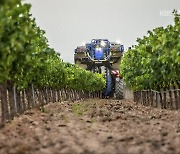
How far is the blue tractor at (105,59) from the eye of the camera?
67.2m

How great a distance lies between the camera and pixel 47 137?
11.2 m

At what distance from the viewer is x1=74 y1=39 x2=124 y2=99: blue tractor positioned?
6725cm

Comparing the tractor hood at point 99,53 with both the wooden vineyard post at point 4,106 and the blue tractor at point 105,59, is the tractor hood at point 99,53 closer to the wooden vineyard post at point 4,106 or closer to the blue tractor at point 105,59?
the blue tractor at point 105,59

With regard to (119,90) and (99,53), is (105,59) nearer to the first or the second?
(99,53)

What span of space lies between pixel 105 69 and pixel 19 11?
61.4 metres

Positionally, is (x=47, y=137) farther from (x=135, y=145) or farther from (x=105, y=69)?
(x=105, y=69)

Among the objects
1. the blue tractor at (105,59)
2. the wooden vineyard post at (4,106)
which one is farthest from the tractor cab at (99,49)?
the wooden vineyard post at (4,106)

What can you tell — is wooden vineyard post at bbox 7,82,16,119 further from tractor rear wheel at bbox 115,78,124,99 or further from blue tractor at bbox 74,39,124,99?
tractor rear wheel at bbox 115,78,124,99

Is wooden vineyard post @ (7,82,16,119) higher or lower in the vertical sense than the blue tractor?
lower

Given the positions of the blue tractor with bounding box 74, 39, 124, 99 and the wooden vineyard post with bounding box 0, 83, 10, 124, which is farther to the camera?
the blue tractor with bounding box 74, 39, 124, 99

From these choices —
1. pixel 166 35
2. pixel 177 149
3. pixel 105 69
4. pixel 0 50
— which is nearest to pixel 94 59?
pixel 105 69

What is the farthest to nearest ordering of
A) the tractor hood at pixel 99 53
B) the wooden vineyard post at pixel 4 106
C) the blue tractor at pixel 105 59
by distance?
the blue tractor at pixel 105 59
the tractor hood at pixel 99 53
the wooden vineyard post at pixel 4 106

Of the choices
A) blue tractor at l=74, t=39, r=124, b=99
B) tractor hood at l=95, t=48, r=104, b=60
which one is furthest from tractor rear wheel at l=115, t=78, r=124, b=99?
tractor hood at l=95, t=48, r=104, b=60

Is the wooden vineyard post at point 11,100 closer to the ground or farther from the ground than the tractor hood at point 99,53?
closer to the ground
